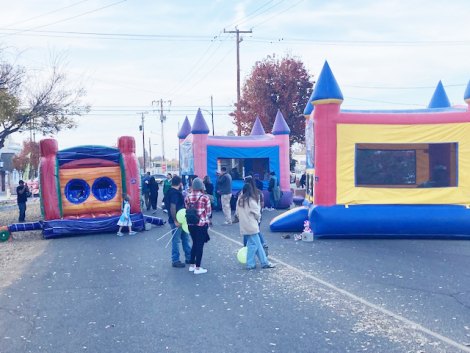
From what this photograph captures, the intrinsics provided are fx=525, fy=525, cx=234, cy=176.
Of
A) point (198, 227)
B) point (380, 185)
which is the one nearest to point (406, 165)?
point (380, 185)

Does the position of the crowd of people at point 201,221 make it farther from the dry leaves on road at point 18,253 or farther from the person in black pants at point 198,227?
the dry leaves on road at point 18,253

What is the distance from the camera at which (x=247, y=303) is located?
23.2 ft

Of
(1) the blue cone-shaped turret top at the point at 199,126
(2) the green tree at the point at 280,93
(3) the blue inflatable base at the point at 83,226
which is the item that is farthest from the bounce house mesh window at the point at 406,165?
(2) the green tree at the point at 280,93

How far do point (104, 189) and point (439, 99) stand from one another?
1119 centimetres

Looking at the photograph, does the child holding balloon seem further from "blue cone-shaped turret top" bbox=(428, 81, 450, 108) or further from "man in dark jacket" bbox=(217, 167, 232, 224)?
"blue cone-shaped turret top" bbox=(428, 81, 450, 108)

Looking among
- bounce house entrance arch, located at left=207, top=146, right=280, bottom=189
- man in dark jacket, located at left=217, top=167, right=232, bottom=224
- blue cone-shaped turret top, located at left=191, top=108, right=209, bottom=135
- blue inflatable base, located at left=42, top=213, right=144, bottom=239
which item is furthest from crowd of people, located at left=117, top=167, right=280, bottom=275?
blue cone-shaped turret top, located at left=191, top=108, right=209, bottom=135

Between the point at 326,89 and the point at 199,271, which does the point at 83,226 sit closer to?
the point at 199,271

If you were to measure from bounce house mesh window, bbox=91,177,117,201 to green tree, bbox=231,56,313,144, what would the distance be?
23400 millimetres

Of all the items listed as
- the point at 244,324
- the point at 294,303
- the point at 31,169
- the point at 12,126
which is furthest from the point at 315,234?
the point at 31,169

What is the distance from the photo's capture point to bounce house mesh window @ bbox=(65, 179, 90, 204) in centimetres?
1595

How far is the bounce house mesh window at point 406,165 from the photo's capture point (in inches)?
531

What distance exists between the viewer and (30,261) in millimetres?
11375

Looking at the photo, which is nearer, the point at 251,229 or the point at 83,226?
the point at 251,229

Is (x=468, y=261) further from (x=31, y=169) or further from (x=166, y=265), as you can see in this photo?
(x=31, y=169)
